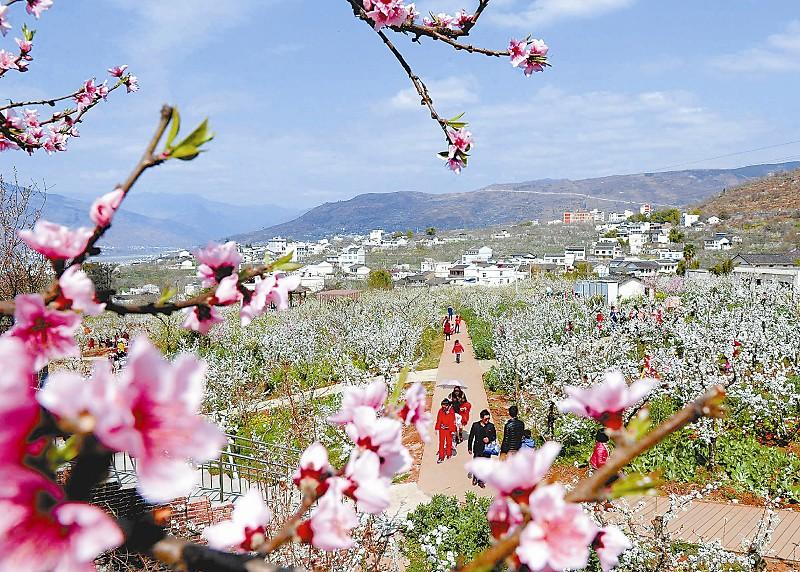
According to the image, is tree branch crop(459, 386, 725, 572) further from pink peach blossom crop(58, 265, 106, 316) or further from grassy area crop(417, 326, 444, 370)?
grassy area crop(417, 326, 444, 370)

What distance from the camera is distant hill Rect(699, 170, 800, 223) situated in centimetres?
8367

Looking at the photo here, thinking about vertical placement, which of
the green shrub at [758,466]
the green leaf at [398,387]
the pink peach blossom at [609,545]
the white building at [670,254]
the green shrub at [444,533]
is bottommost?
the white building at [670,254]

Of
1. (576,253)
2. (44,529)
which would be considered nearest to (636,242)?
(576,253)

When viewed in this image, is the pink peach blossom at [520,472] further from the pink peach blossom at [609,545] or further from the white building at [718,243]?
the white building at [718,243]

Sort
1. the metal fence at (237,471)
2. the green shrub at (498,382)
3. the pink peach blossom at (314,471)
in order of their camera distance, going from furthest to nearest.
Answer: the green shrub at (498,382) → the metal fence at (237,471) → the pink peach blossom at (314,471)

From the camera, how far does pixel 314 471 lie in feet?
3.39

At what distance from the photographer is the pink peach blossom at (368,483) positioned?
97cm

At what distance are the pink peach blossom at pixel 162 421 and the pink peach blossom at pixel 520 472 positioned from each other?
40 cm

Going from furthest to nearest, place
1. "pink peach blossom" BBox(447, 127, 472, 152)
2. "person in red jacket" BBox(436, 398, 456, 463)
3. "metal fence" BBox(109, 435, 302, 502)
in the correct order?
"person in red jacket" BBox(436, 398, 456, 463), "metal fence" BBox(109, 435, 302, 502), "pink peach blossom" BBox(447, 127, 472, 152)

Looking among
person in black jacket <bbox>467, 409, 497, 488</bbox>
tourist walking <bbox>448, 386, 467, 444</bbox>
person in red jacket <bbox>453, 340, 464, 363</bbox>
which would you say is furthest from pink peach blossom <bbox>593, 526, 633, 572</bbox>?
person in red jacket <bbox>453, 340, 464, 363</bbox>

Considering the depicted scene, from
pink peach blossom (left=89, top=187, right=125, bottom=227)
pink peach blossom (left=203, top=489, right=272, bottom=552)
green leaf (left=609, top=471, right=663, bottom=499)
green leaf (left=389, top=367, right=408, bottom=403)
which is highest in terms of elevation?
pink peach blossom (left=89, top=187, right=125, bottom=227)

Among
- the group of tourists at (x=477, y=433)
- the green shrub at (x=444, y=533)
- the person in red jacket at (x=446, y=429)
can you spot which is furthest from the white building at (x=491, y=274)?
the green shrub at (x=444, y=533)

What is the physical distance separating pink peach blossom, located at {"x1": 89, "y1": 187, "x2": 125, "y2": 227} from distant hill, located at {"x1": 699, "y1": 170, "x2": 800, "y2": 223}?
8804 cm

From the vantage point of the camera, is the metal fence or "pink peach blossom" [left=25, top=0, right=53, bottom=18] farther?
the metal fence
